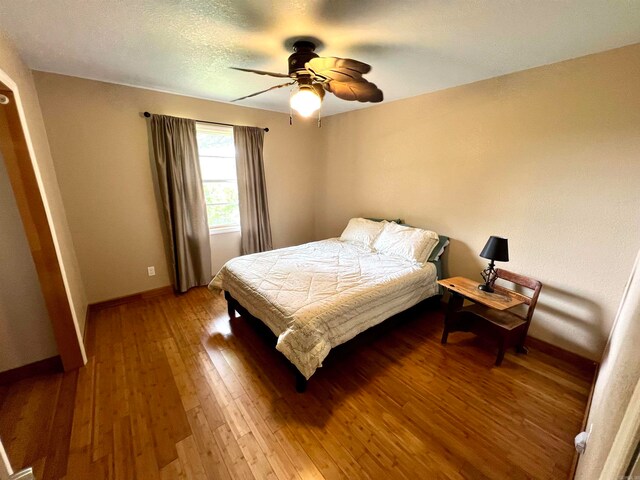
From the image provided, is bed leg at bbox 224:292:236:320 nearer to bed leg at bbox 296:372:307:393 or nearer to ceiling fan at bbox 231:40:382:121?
bed leg at bbox 296:372:307:393

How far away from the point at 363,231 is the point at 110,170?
2.90m

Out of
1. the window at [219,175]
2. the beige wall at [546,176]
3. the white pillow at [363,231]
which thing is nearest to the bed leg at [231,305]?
the window at [219,175]

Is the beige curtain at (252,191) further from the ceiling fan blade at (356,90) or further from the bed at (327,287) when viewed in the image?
the ceiling fan blade at (356,90)

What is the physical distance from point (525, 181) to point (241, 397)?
9.37ft

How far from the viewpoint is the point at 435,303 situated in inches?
112

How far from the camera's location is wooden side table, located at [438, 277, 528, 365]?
2.00 meters

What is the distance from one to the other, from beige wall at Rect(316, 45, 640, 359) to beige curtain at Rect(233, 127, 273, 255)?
1.82m

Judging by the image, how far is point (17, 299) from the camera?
68.4 inches

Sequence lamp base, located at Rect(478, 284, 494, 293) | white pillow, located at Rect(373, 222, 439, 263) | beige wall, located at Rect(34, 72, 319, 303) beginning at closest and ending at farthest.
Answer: lamp base, located at Rect(478, 284, 494, 293) < beige wall, located at Rect(34, 72, 319, 303) < white pillow, located at Rect(373, 222, 439, 263)

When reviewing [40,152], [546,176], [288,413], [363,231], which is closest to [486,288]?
[546,176]

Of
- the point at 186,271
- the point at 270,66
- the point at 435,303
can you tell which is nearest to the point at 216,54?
the point at 270,66

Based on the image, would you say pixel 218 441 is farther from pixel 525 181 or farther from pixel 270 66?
pixel 525 181

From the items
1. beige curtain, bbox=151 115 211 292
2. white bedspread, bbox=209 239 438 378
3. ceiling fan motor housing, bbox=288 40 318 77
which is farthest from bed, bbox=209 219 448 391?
ceiling fan motor housing, bbox=288 40 318 77

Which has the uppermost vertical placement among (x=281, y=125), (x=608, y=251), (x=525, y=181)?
(x=281, y=125)
